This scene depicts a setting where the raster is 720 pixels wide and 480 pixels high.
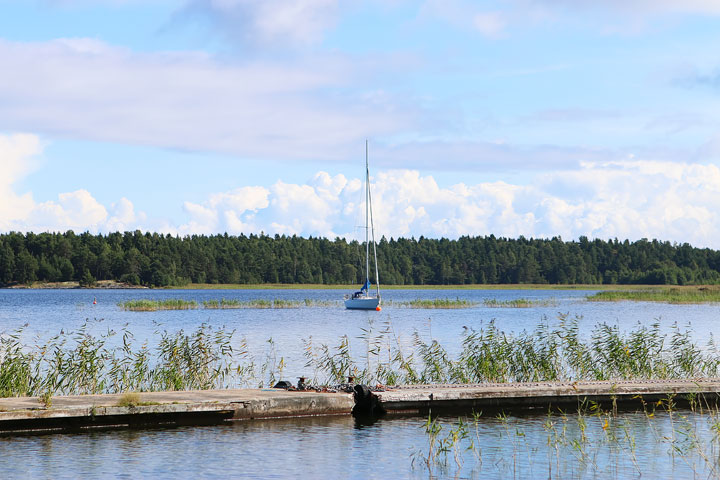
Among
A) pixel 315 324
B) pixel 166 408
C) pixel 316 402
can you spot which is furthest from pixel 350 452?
pixel 315 324

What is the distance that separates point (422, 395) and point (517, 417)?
97.1 inches

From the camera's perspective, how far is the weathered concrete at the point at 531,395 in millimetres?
21281

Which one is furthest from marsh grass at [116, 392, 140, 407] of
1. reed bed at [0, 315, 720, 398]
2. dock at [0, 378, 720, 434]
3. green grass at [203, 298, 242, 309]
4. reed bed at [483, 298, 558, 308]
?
reed bed at [483, 298, 558, 308]

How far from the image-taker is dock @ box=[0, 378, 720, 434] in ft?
60.5

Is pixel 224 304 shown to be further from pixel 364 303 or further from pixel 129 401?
pixel 129 401

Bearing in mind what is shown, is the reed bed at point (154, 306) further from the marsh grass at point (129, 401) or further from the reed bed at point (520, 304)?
the marsh grass at point (129, 401)

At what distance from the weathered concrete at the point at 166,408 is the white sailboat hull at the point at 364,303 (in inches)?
2161

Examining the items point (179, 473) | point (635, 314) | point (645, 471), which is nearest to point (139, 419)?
point (179, 473)

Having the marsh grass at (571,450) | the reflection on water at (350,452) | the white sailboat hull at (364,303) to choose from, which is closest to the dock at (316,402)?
the reflection on water at (350,452)

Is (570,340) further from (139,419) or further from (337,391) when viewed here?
(139,419)

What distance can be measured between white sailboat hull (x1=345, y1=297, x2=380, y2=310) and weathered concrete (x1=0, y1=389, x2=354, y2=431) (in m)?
54.9

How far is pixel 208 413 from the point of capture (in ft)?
64.3

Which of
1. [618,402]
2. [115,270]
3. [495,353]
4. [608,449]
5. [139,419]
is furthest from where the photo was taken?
[115,270]

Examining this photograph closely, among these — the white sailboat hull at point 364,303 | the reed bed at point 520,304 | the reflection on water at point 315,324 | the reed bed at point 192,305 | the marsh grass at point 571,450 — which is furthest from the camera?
the reed bed at point 520,304
